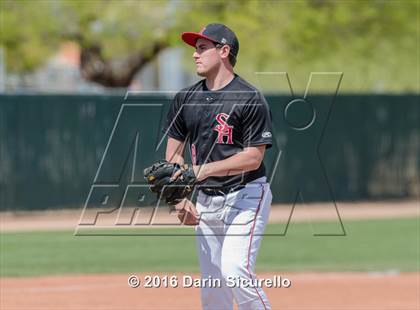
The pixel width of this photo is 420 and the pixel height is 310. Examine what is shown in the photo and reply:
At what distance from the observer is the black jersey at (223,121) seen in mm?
6801

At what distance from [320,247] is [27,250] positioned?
4.90m

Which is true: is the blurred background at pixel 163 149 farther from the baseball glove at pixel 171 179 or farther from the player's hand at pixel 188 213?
the baseball glove at pixel 171 179

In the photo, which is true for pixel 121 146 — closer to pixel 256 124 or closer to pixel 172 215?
pixel 172 215

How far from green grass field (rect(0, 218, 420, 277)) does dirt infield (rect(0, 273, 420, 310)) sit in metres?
0.76

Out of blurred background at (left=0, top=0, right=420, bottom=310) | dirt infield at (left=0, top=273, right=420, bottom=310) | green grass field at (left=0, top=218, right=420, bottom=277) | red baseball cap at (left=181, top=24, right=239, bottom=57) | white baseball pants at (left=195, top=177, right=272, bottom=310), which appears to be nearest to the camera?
white baseball pants at (left=195, top=177, right=272, bottom=310)

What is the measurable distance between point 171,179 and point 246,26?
691 inches

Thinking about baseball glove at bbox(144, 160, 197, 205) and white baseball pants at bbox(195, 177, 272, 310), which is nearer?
white baseball pants at bbox(195, 177, 272, 310)

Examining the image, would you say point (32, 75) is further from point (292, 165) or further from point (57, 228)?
point (57, 228)

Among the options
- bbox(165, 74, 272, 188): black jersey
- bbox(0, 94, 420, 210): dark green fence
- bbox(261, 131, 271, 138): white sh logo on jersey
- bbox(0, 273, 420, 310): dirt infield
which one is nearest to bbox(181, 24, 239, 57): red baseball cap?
bbox(165, 74, 272, 188): black jersey

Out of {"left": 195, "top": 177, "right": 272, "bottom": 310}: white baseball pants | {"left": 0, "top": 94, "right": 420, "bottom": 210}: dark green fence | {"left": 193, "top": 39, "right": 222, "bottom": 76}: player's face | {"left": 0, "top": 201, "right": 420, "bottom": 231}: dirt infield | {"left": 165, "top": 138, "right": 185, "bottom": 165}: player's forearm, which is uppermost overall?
{"left": 193, "top": 39, "right": 222, "bottom": 76}: player's face

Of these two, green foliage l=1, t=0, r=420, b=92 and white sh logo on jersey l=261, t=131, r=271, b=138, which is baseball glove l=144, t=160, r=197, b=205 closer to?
white sh logo on jersey l=261, t=131, r=271, b=138

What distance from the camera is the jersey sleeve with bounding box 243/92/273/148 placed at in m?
6.78

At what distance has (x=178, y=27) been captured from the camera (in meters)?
25.3

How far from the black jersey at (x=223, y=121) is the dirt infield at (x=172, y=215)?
11.4 meters
